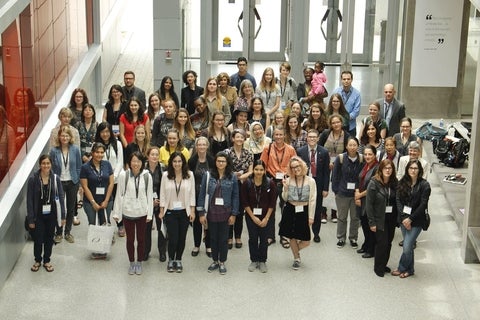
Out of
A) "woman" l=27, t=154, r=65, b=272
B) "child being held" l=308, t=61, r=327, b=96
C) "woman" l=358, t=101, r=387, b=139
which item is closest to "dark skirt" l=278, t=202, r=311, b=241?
"woman" l=358, t=101, r=387, b=139

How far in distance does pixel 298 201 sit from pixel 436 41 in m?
8.62

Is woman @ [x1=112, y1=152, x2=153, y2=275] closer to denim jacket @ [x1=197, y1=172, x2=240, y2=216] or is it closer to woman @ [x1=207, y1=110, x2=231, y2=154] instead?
denim jacket @ [x1=197, y1=172, x2=240, y2=216]

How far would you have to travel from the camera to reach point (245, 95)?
49.8ft

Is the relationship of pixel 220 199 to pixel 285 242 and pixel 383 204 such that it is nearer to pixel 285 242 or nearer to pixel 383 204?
pixel 285 242

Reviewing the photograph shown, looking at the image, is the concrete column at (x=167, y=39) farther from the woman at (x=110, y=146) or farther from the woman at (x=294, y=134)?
the woman at (x=110, y=146)

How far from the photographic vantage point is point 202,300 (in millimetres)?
11828

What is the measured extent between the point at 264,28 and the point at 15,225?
407 inches

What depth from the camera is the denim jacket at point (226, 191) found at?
12273 millimetres

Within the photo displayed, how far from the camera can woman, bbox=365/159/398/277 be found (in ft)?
40.2

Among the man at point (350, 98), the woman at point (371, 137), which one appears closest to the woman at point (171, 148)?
the woman at point (371, 137)

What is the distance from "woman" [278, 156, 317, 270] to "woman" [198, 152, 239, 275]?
2.12 feet

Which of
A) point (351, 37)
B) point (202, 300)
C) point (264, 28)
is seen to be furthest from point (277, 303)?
point (264, 28)

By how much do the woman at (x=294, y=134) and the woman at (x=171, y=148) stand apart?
1.52m

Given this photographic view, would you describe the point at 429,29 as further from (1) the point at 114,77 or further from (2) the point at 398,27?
(1) the point at 114,77
